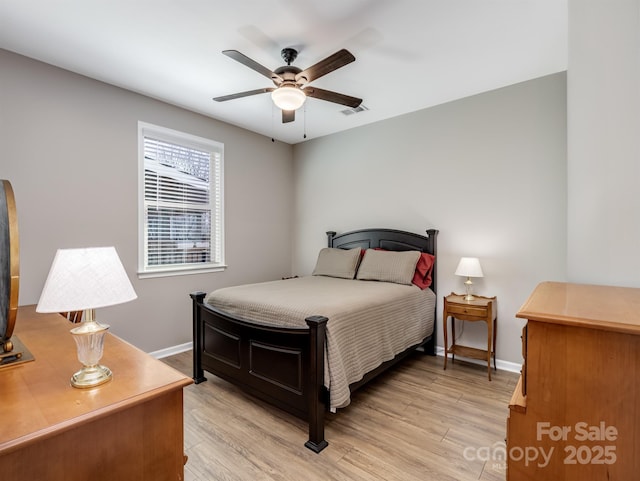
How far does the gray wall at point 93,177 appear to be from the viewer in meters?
2.58

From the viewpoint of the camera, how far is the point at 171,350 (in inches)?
138

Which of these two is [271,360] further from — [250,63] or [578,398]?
[250,63]

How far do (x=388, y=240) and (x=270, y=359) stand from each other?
7.22 ft

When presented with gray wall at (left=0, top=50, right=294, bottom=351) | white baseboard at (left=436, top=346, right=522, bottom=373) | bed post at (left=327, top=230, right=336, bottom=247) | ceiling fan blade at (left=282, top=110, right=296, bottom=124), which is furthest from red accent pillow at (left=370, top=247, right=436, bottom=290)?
gray wall at (left=0, top=50, right=294, bottom=351)

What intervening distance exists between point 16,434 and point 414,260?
3.17m

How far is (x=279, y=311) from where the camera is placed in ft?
7.52

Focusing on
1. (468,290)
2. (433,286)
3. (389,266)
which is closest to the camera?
(468,290)

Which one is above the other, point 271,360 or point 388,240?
point 388,240

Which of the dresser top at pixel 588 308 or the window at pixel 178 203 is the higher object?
the window at pixel 178 203

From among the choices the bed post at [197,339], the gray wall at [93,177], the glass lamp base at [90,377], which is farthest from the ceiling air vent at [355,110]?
the glass lamp base at [90,377]

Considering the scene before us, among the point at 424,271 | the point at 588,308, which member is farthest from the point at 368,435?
the point at 424,271

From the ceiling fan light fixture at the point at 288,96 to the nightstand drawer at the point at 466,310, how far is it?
2.30m

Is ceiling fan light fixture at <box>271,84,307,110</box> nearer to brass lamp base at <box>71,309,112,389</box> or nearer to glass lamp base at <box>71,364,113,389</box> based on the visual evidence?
brass lamp base at <box>71,309,112,389</box>

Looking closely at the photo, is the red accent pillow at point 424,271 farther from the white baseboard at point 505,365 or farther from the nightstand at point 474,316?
the white baseboard at point 505,365
